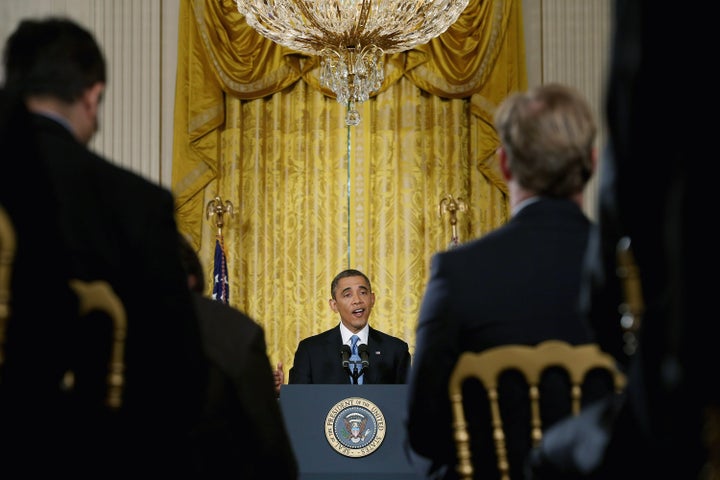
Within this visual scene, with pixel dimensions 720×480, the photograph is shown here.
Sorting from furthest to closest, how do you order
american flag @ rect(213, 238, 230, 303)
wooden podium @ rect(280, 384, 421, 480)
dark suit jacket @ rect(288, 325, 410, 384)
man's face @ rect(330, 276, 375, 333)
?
american flag @ rect(213, 238, 230, 303)
man's face @ rect(330, 276, 375, 333)
dark suit jacket @ rect(288, 325, 410, 384)
wooden podium @ rect(280, 384, 421, 480)

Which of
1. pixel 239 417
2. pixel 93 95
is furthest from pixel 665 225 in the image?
pixel 239 417

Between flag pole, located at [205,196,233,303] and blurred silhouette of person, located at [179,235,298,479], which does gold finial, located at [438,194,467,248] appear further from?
blurred silhouette of person, located at [179,235,298,479]

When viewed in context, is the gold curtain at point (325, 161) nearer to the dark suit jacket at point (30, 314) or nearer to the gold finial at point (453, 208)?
the gold finial at point (453, 208)

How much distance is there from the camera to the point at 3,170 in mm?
2211

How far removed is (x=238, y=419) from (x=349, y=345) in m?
5.00

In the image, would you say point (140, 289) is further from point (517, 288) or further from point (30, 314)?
point (517, 288)

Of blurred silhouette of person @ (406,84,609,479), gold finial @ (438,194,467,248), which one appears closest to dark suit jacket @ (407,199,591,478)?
blurred silhouette of person @ (406,84,609,479)

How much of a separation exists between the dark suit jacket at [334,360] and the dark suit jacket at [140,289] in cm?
558

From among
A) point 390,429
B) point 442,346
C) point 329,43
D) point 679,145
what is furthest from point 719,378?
point 329,43

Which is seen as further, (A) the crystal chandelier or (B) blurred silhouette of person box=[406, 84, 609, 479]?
→ (A) the crystal chandelier

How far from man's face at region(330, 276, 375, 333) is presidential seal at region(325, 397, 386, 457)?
2.85 meters

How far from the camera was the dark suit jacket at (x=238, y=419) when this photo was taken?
308 cm

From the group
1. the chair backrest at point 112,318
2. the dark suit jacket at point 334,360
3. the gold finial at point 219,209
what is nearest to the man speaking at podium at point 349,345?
the dark suit jacket at point 334,360

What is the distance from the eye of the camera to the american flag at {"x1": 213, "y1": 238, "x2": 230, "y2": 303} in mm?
8969
